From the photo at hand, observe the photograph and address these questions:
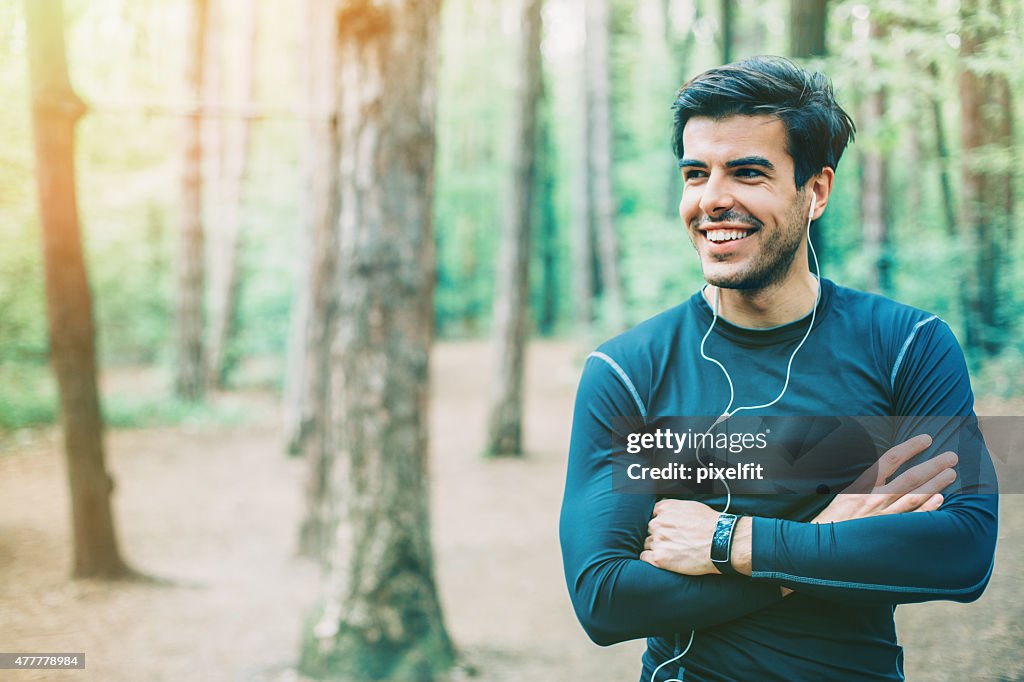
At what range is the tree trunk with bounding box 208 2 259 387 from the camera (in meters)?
16.1

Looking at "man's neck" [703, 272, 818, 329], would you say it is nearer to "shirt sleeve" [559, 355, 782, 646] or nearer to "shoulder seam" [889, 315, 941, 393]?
"shoulder seam" [889, 315, 941, 393]

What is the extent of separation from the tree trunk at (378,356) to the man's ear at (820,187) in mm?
2897

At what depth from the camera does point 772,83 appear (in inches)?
74.3

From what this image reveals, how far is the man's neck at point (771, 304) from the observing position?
1944 mm

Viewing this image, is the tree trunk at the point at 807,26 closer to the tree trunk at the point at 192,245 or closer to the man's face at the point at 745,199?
the man's face at the point at 745,199

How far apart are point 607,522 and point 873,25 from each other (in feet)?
24.5

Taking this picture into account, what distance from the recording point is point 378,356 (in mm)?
4543

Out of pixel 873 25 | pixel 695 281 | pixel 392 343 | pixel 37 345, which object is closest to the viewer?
pixel 392 343

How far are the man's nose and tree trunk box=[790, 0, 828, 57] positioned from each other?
3.62 metres

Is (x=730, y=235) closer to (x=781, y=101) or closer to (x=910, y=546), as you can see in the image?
(x=781, y=101)

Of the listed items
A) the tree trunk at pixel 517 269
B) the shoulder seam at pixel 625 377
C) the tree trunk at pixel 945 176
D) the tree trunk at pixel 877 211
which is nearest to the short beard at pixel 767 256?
the shoulder seam at pixel 625 377

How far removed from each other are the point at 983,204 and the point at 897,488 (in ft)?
26.1

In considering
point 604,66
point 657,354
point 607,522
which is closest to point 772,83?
point 657,354

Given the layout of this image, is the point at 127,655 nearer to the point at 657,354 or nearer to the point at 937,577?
the point at 657,354
